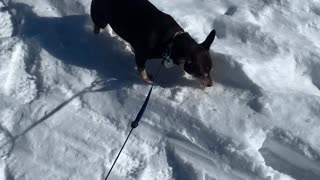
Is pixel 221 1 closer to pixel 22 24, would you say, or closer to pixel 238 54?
pixel 238 54

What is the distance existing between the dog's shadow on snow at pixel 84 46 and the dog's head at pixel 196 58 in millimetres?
222

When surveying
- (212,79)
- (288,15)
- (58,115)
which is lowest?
(58,115)

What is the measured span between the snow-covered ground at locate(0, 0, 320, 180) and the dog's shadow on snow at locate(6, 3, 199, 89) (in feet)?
0.04

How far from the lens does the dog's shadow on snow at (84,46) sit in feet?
17.1

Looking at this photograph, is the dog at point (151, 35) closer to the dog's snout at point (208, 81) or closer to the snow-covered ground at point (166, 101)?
the dog's snout at point (208, 81)

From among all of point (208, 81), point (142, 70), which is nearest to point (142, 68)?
point (142, 70)

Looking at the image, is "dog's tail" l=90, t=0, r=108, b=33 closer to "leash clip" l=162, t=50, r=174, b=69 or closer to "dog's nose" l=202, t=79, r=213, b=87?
"leash clip" l=162, t=50, r=174, b=69

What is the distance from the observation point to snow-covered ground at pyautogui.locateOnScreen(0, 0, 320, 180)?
4336 mm

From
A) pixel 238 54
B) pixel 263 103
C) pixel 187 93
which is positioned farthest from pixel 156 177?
pixel 238 54

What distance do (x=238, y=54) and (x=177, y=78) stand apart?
772 millimetres

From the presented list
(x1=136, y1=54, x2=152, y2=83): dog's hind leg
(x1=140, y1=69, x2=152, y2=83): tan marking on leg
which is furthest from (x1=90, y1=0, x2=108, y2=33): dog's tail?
(x1=140, y1=69, x2=152, y2=83): tan marking on leg

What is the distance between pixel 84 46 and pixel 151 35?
3.37 ft

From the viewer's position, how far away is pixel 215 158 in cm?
437

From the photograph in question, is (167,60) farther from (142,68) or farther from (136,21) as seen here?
(136,21)
